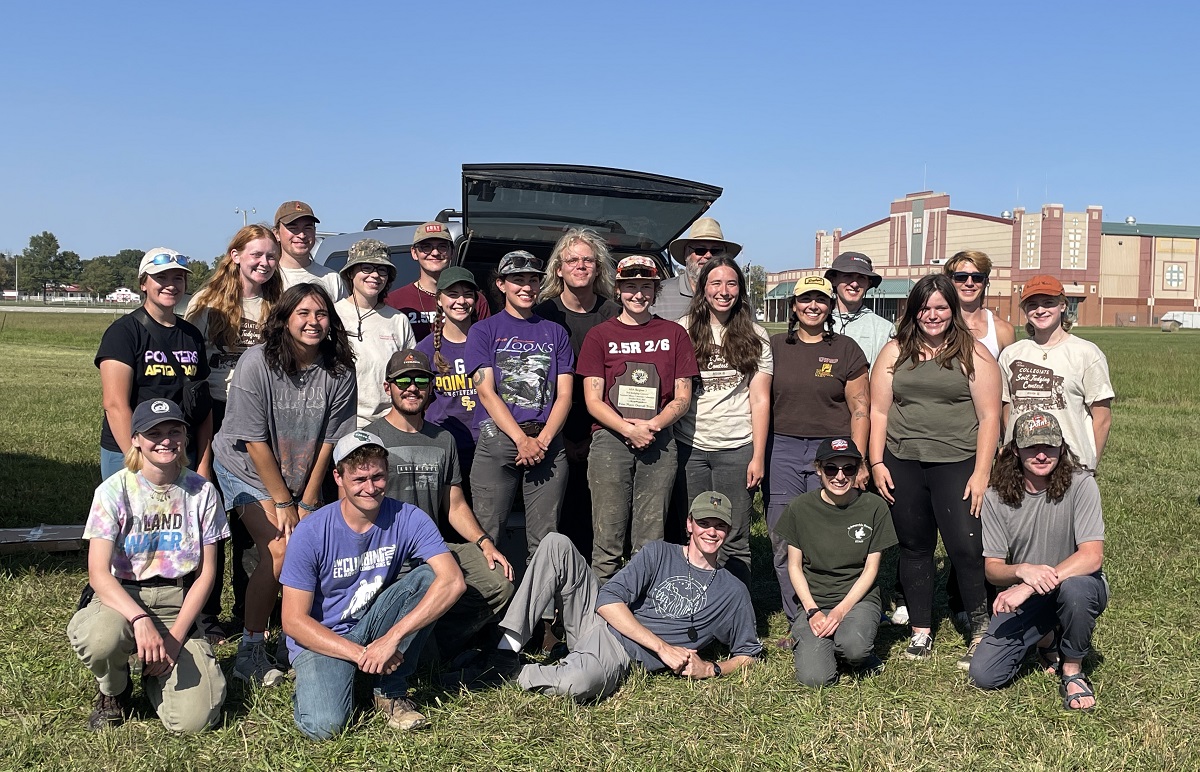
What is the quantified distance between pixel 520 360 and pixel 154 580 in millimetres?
1874

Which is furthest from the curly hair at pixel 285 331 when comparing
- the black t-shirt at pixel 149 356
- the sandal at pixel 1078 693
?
the sandal at pixel 1078 693

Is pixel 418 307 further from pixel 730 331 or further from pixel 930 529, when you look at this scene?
pixel 930 529

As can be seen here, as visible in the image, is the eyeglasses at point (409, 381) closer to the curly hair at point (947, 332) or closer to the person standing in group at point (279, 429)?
the person standing in group at point (279, 429)

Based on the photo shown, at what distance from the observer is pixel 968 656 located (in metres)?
4.73

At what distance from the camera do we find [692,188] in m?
5.81

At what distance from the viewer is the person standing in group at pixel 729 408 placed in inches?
197

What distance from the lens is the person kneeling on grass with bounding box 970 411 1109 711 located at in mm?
4211

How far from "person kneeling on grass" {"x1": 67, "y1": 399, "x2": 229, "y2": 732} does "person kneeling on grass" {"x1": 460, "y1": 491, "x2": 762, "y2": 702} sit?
1238 millimetres

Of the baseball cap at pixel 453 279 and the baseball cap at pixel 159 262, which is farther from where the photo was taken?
the baseball cap at pixel 453 279

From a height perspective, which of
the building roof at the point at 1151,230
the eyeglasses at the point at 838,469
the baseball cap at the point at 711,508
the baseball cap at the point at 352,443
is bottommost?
the baseball cap at the point at 711,508

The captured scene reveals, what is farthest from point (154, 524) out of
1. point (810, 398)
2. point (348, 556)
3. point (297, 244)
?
point (810, 398)

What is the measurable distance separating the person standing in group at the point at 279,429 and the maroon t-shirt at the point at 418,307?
103 cm

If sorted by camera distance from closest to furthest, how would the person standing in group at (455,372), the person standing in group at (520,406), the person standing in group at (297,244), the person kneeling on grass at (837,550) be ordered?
1. the person kneeling on grass at (837,550)
2. the person standing in group at (520,406)
3. the person standing in group at (455,372)
4. the person standing in group at (297,244)

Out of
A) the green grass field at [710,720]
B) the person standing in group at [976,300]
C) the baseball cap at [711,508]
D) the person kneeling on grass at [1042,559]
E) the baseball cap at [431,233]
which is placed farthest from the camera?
the baseball cap at [431,233]
